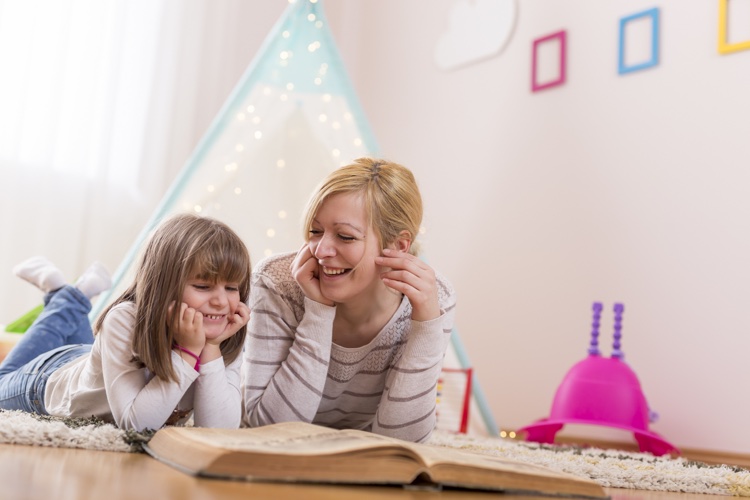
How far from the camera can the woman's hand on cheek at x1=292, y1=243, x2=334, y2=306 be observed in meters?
1.24

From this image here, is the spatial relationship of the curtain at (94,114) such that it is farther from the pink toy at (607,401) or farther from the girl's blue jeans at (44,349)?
the pink toy at (607,401)

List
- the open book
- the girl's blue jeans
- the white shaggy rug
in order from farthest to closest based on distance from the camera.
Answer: the girl's blue jeans < the white shaggy rug < the open book

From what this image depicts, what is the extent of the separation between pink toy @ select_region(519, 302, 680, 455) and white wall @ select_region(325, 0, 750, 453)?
23 cm

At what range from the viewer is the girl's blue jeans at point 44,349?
1.40m

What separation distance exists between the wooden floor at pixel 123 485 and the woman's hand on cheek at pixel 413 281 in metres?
0.47

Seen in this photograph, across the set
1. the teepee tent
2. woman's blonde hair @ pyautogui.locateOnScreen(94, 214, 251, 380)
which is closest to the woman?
woman's blonde hair @ pyautogui.locateOnScreen(94, 214, 251, 380)

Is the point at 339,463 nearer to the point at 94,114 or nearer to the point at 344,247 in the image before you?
the point at 344,247

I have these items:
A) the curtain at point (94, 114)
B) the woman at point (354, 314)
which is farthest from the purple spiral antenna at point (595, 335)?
the curtain at point (94, 114)

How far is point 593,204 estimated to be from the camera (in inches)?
98.7

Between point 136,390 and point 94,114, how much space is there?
2.02 meters

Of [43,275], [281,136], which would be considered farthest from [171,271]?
[281,136]

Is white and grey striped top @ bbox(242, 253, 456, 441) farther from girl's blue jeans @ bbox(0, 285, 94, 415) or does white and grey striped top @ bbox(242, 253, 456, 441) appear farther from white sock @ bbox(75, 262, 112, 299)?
white sock @ bbox(75, 262, 112, 299)

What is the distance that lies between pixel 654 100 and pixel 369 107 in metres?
1.51

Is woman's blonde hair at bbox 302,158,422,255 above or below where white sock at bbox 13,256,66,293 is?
above
